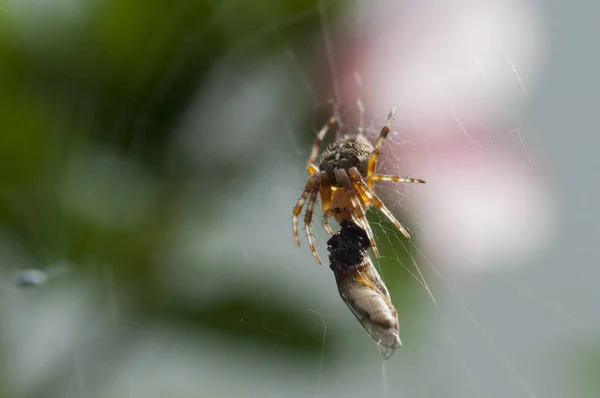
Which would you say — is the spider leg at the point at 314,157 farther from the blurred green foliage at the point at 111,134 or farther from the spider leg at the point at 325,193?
the blurred green foliage at the point at 111,134

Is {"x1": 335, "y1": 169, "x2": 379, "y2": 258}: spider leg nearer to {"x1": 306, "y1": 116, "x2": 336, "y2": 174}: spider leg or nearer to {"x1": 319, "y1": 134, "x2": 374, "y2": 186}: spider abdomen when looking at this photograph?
{"x1": 319, "y1": 134, "x2": 374, "y2": 186}: spider abdomen

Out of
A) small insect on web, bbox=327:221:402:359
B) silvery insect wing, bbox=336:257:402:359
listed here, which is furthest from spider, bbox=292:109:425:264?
silvery insect wing, bbox=336:257:402:359

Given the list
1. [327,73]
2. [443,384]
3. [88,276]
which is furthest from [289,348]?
[327,73]

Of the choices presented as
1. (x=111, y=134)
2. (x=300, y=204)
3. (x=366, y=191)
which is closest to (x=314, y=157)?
(x=300, y=204)

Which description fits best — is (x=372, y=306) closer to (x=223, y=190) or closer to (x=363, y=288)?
(x=363, y=288)

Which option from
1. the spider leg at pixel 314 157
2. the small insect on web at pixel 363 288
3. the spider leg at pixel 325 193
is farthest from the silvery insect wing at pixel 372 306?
the spider leg at pixel 314 157
